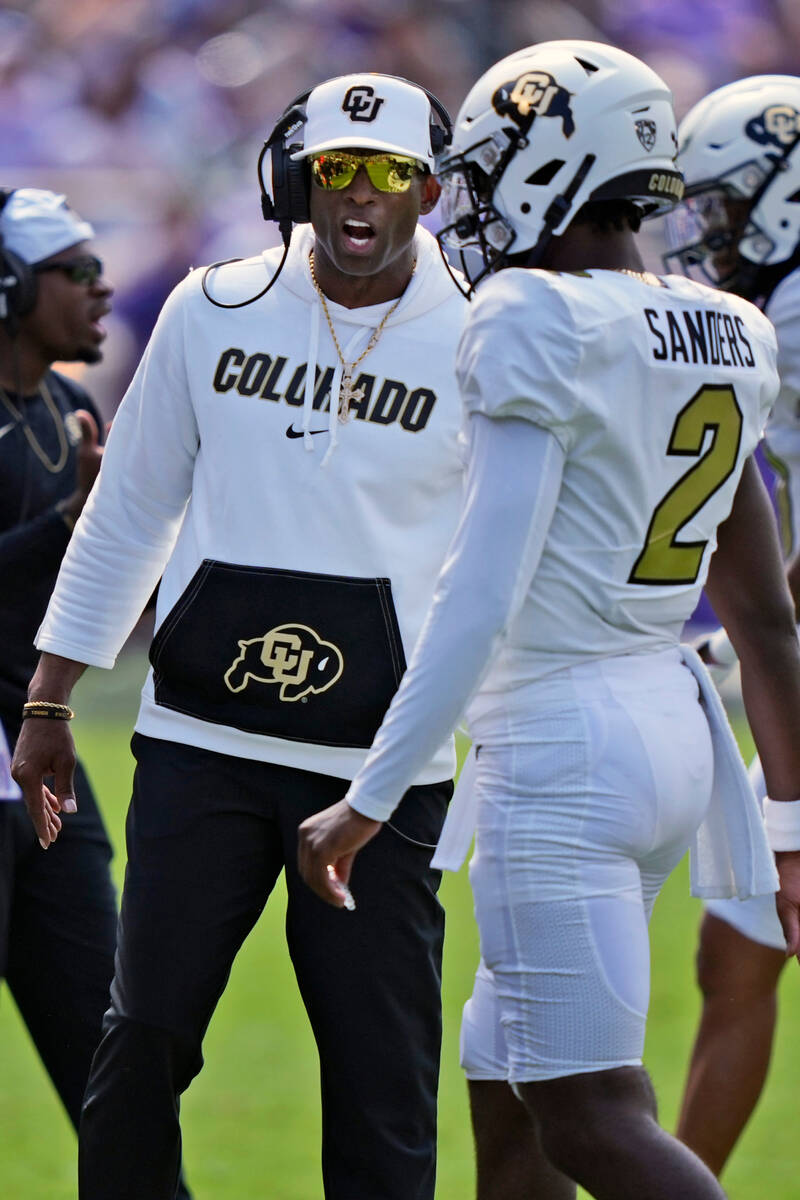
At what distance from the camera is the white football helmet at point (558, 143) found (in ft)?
7.77

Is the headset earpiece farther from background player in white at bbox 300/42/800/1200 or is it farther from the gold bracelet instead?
the gold bracelet

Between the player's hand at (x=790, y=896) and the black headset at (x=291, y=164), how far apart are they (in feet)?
4.17

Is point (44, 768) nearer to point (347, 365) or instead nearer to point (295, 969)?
point (295, 969)

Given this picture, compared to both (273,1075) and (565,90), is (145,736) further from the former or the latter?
(273,1075)

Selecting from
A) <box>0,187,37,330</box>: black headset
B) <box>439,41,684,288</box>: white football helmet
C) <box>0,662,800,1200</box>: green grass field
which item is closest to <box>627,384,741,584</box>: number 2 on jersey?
<box>439,41,684,288</box>: white football helmet

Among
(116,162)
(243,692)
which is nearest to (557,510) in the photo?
(243,692)

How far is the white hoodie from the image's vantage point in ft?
8.98

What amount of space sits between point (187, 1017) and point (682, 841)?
86cm

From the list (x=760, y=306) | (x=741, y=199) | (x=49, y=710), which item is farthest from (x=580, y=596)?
(x=741, y=199)

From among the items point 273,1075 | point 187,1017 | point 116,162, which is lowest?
point 273,1075

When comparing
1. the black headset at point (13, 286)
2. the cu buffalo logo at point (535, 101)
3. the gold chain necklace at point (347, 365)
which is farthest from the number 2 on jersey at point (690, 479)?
the black headset at point (13, 286)

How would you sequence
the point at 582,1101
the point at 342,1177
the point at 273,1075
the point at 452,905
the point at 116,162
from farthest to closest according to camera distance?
the point at 116,162
the point at 452,905
the point at 273,1075
the point at 342,1177
the point at 582,1101

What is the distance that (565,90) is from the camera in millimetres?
2385

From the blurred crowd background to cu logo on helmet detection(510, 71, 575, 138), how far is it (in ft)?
35.0
